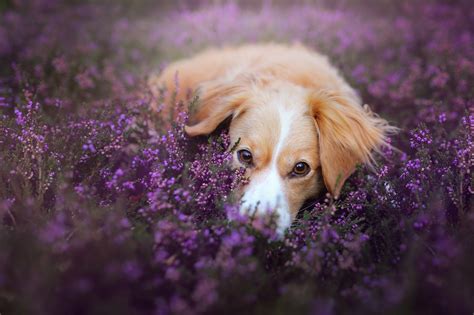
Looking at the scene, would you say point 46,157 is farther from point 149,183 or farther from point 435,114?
point 435,114

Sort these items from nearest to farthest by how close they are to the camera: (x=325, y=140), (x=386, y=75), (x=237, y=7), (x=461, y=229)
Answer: (x=461, y=229) < (x=325, y=140) < (x=386, y=75) < (x=237, y=7)

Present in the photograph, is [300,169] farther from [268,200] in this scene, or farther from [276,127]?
[268,200]

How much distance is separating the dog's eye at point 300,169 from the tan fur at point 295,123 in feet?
0.12

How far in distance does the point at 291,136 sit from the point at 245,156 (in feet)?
1.14

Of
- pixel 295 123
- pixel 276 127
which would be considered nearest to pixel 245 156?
pixel 276 127

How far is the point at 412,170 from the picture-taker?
97.3 inches

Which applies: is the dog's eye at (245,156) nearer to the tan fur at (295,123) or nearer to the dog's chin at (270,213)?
the tan fur at (295,123)

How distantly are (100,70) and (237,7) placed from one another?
4012 mm

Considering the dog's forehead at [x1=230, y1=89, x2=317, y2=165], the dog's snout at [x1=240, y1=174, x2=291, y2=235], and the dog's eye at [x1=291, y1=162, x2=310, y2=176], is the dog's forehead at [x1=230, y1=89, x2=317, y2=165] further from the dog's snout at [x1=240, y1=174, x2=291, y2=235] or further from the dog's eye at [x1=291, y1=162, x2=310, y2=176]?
the dog's snout at [x1=240, y1=174, x2=291, y2=235]

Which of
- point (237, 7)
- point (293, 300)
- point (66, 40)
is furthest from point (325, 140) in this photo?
point (237, 7)

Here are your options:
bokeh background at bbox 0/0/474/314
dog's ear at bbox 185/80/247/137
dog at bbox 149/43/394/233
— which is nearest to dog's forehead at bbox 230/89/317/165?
dog at bbox 149/43/394/233

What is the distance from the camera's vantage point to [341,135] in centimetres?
286

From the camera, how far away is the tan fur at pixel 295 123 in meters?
2.73

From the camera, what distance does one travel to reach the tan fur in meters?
2.73
